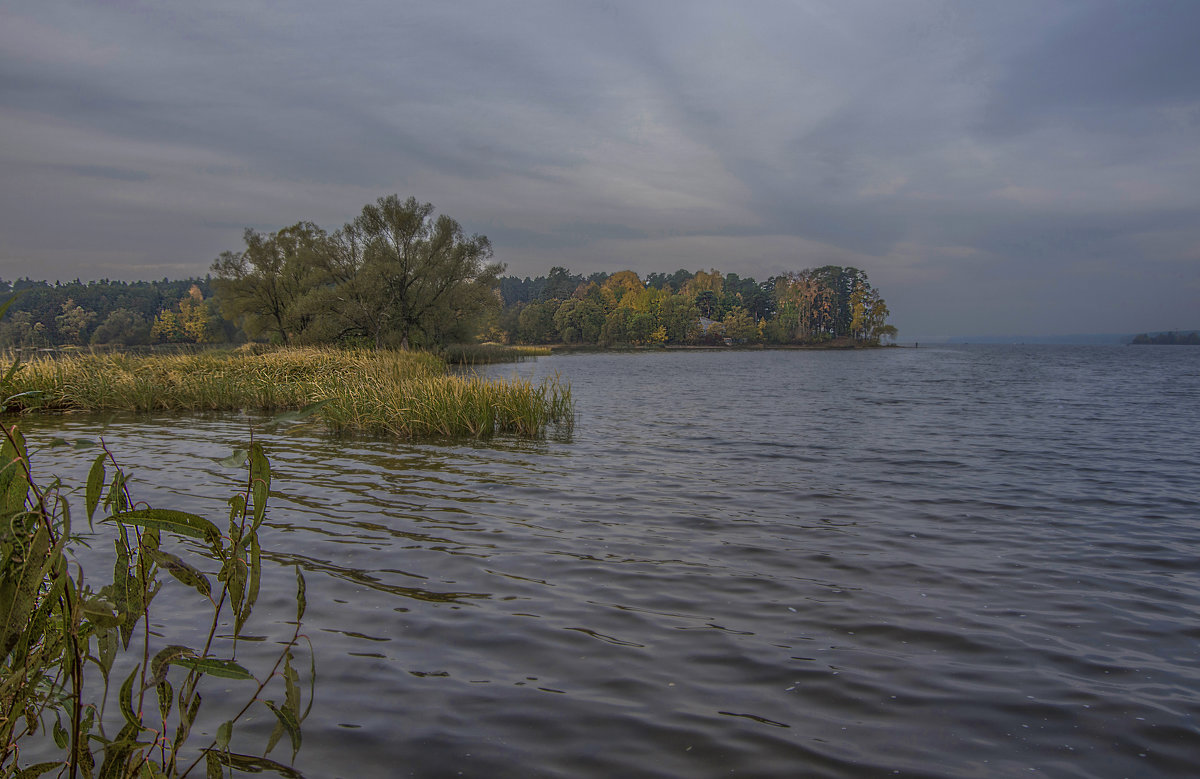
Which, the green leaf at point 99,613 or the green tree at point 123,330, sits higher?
the green tree at point 123,330

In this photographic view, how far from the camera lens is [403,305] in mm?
46500

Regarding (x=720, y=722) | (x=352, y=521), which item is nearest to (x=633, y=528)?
(x=352, y=521)

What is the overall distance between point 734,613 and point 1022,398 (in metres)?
27.4

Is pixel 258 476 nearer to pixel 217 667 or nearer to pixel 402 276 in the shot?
pixel 217 667

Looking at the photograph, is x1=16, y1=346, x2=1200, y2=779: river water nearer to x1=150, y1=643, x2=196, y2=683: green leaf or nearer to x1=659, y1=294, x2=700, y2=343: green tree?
x1=150, y1=643, x2=196, y2=683: green leaf

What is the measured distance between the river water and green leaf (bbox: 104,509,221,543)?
2121 mm

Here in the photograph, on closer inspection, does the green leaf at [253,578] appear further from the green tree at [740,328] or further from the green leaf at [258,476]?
the green tree at [740,328]

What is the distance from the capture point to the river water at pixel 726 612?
3.38m

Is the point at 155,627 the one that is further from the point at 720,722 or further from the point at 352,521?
the point at 720,722

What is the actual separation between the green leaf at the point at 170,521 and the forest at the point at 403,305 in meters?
0.55

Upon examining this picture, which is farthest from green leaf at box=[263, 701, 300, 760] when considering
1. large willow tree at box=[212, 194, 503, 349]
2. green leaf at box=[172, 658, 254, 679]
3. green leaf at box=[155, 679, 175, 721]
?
large willow tree at box=[212, 194, 503, 349]

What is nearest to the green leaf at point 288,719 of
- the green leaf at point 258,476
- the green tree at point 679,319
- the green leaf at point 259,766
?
the green leaf at point 258,476

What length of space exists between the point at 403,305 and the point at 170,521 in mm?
47322

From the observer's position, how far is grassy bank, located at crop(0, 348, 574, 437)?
14.0 m
